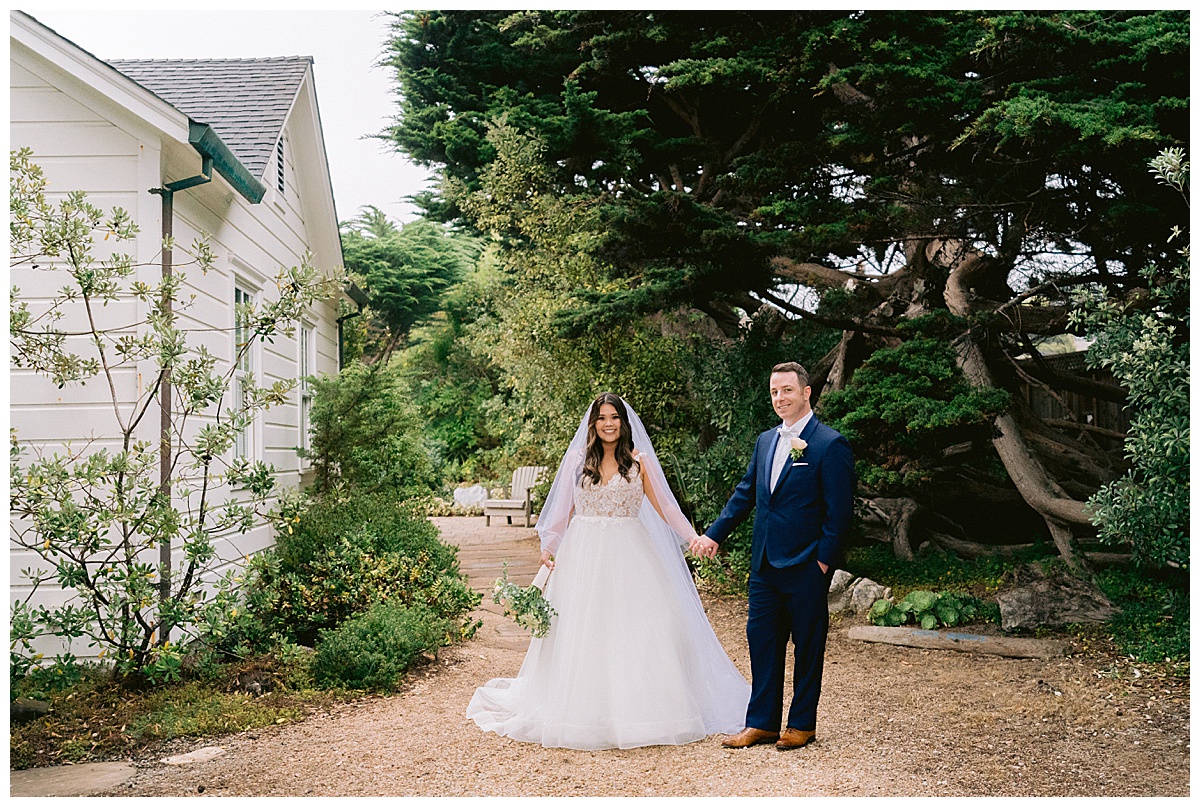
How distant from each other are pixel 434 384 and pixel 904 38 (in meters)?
17.4

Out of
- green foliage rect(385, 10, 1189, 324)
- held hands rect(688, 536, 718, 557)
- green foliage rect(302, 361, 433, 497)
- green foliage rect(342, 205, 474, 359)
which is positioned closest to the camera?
held hands rect(688, 536, 718, 557)

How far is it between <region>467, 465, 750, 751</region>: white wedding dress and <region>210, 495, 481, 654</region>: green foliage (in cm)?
226

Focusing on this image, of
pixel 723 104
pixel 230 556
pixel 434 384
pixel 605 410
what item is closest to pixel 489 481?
pixel 434 384

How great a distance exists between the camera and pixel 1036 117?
6613mm

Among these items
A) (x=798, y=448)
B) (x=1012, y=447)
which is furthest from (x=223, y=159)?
(x=1012, y=447)

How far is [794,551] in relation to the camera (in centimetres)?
482

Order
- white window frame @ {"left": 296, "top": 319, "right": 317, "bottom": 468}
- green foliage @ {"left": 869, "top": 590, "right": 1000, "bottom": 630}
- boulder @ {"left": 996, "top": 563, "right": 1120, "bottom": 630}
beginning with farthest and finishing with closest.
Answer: white window frame @ {"left": 296, "top": 319, "right": 317, "bottom": 468}
green foliage @ {"left": 869, "top": 590, "right": 1000, "bottom": 630}
boulder @ {"left": 996, "top": 563, "right": 1120, "bottom": 630}

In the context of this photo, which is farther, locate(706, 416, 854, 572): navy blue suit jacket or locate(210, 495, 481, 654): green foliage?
locate(210, 495, 481, 654): green foliage

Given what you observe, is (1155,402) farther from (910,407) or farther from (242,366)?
(242,366)

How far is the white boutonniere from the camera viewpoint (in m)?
4.82

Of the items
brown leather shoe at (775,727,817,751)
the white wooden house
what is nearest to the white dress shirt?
brown leather shoe at (775,727,817,751)

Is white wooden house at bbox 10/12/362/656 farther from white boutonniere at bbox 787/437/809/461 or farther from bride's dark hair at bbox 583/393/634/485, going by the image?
white boutonniere at bbox 787/437/809/461

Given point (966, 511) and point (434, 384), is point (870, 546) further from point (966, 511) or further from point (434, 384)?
point (434, 384)

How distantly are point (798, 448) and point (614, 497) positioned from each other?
4.21ft
